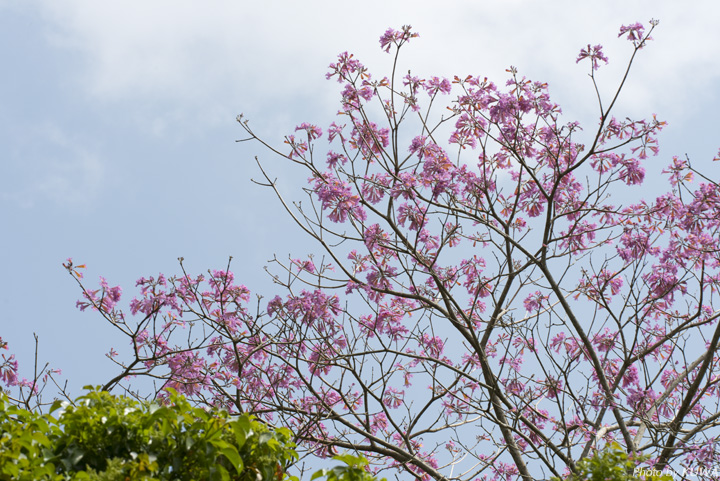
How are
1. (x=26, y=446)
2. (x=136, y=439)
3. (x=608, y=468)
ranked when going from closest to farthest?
(x=26, y=446) → (x=136, y=439) → (x=608, y=468)

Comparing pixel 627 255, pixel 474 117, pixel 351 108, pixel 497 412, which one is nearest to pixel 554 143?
pixel 474 117

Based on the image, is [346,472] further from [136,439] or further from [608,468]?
[608,468]

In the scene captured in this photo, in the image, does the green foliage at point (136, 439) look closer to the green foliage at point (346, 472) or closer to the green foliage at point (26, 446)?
the green foliage at point (26, 446)

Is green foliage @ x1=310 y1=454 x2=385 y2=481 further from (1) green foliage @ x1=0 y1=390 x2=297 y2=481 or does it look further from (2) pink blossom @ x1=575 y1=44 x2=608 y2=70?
(2) pink blossom @ x1=575 y1=44 x2=608 y2=70

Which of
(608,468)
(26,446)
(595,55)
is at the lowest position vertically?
(608,468)

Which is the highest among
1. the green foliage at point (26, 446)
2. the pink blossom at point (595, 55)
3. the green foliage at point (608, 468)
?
the pink blossom at point (595, 55)

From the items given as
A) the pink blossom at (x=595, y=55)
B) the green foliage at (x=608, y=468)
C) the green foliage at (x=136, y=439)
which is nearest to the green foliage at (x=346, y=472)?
the green foliage at (x=136, y=439)

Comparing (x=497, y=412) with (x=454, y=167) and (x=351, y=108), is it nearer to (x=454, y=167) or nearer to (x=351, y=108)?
(x=454, y=167)

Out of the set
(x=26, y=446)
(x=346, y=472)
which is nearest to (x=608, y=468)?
(x=346, y=472)

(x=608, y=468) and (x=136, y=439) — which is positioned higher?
(x=136, y=439)

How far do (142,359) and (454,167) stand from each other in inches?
141

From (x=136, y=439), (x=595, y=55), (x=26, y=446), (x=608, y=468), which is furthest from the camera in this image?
(x=595, y=55)

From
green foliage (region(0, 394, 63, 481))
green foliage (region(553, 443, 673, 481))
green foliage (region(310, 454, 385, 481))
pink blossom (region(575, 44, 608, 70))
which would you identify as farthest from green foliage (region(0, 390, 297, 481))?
pink blossom (region(575, 44, 608, 70))

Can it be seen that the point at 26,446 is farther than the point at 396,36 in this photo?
No
